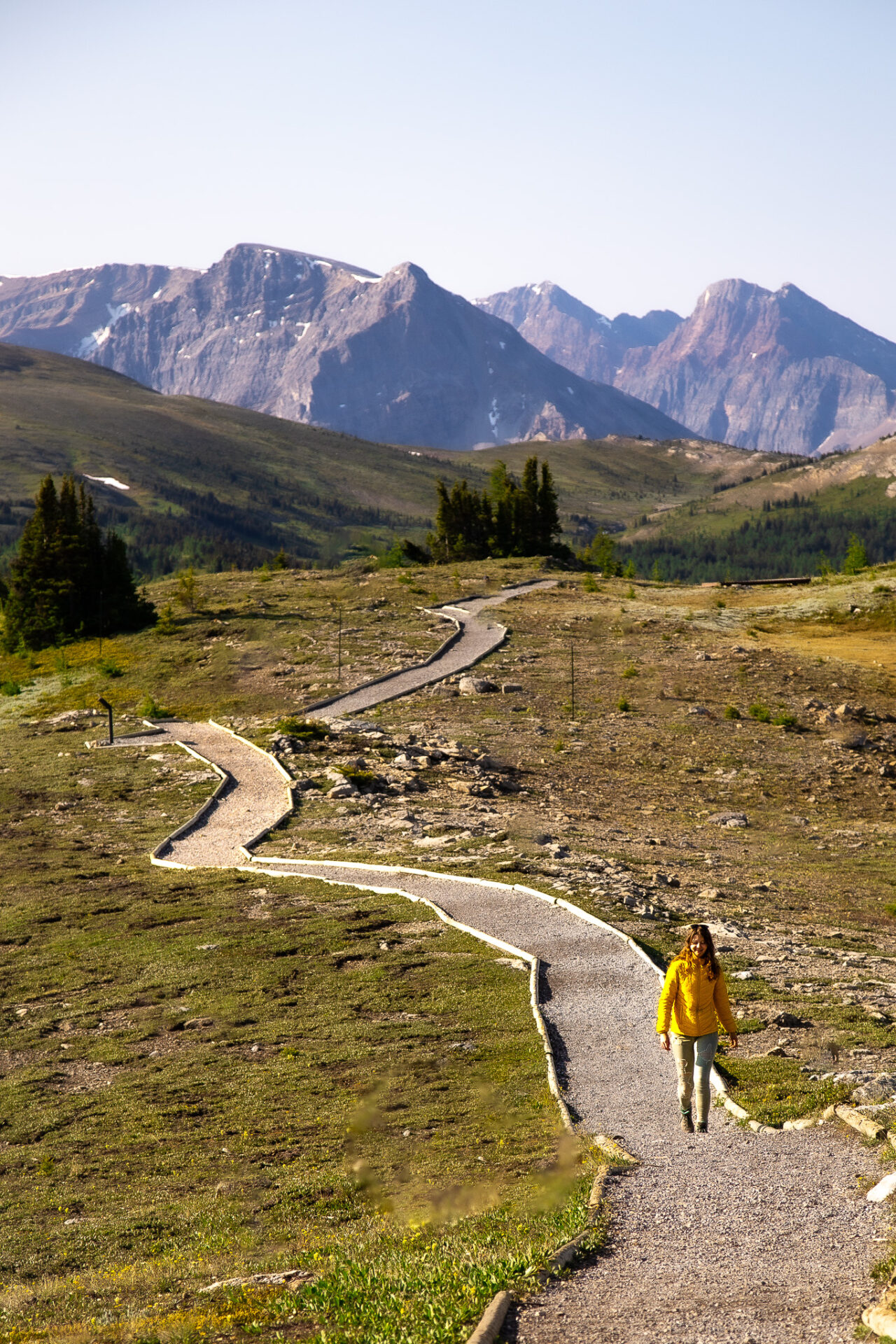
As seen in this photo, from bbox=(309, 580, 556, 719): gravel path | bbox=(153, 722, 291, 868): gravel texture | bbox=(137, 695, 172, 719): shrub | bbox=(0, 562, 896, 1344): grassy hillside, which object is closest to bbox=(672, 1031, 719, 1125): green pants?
bbox=(0, 562, 896, 1344): grassy hillside

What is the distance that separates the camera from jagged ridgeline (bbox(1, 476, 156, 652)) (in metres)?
74.2

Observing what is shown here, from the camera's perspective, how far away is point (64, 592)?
244ft

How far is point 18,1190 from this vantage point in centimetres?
1473

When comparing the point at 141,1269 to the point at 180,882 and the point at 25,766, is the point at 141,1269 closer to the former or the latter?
the point at 180,882

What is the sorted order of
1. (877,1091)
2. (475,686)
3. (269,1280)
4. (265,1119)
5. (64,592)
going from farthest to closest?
1. (64,592)
2. (475,686)
3. (265,1119)
4. (877,1091)
5. (269,1280)

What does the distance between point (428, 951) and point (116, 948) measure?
294 inches

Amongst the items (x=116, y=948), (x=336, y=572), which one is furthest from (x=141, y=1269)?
(x=336, y=572)

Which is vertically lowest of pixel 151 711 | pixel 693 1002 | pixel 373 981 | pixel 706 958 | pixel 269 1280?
pixel 373 981

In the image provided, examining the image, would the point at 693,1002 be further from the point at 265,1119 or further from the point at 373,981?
the point at 373,981

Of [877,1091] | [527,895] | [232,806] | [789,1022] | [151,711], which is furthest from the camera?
[151,711]

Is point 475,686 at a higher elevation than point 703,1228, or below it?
higher

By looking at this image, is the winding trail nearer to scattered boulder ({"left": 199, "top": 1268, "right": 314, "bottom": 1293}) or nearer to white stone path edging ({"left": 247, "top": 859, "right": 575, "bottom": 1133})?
white stone path edging ({"left": 247, "top": 859, "right": 575, "bottom": 1133})

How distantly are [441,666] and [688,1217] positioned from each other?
156 feet

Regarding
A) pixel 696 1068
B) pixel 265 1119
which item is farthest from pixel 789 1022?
pixel 265 1119
